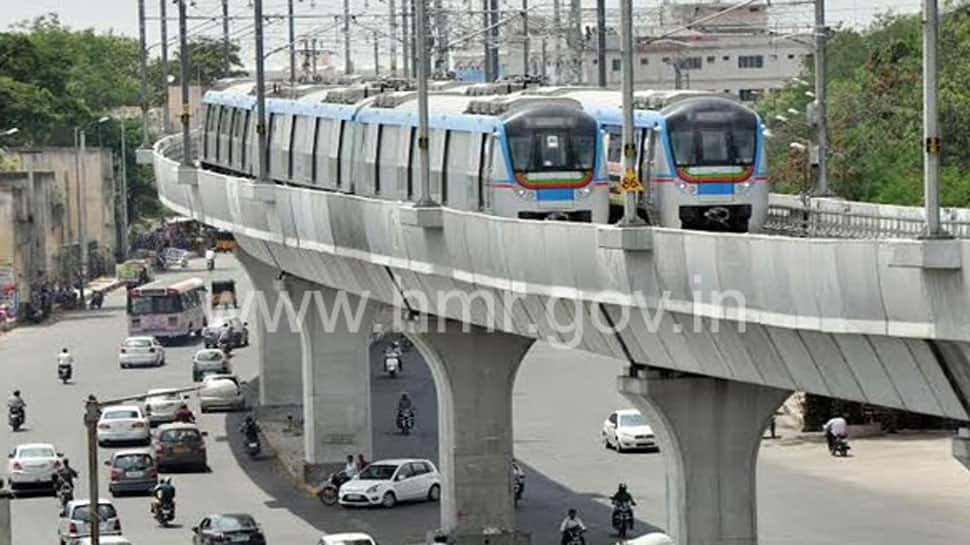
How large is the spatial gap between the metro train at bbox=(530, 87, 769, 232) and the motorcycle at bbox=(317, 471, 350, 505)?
21.7m

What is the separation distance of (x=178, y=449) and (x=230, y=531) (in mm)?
17884

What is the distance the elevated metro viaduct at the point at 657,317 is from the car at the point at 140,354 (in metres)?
30.7

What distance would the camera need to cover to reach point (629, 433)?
8044cm

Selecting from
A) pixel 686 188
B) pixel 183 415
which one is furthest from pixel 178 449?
pixel 686 188

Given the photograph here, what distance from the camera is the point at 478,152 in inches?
2180

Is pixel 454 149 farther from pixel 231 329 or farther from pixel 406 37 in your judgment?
pixel 231 329

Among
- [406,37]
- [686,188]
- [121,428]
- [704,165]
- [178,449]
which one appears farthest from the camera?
[406,37]

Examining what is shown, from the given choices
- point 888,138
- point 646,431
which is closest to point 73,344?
point 888,138

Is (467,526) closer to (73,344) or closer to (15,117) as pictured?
(73,344)

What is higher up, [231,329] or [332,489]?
[231,329]

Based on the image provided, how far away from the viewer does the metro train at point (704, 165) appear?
166 ft

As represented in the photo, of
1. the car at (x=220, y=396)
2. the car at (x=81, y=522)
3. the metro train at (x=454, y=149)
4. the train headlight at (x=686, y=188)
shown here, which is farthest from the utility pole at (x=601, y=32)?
the car at (x=220, y=396)

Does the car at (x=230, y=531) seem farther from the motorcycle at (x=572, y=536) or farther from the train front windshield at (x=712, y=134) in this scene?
the train front windshield at (x=712, y=134)

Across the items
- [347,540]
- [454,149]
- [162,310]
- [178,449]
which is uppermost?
[454,149]
